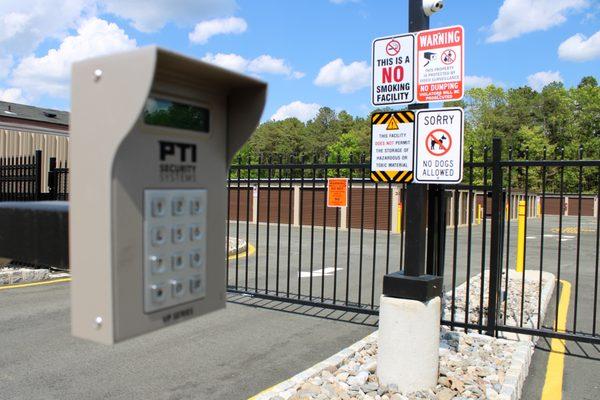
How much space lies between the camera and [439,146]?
4.34 metres

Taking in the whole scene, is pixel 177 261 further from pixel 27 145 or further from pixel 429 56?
pixel 27 145

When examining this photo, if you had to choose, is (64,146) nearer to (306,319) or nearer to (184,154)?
(306,319)

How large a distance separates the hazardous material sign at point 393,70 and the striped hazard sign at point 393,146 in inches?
5.9

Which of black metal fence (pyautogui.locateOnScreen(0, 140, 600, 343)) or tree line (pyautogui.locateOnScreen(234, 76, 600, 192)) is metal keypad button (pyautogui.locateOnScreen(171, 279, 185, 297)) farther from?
tree line (pyautogui.locateOnScreen(234, 76, 600, 192))

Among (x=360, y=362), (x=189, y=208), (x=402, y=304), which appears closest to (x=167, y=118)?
(x=189, y=208)

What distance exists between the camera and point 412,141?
174 inches

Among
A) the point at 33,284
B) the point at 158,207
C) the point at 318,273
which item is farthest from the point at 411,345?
the point at 318,273

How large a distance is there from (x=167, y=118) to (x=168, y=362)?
14.2 ft

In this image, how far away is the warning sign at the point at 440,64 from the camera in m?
4.12

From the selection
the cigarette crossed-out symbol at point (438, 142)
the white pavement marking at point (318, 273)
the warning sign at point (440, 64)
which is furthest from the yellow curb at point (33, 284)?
the warning sign at point (440, 64)

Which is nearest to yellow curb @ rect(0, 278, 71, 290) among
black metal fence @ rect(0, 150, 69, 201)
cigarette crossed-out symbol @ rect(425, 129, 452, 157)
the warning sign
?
black metal fence @ rect(0, 150, 69, 201)

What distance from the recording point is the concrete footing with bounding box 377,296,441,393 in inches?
162

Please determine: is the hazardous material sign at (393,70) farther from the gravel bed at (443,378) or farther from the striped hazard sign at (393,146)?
the gravel bed at (443,378)

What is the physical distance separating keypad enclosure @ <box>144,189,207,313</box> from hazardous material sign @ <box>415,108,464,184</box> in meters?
3.26
